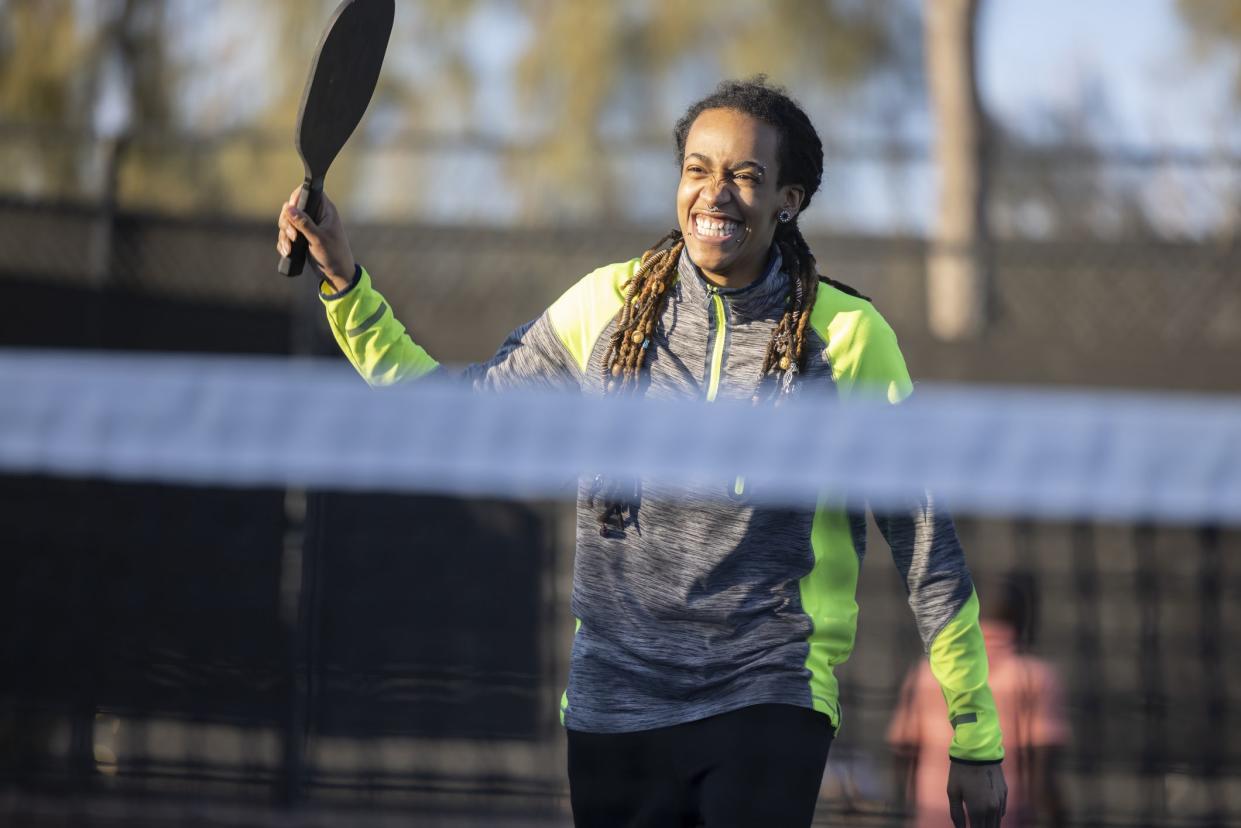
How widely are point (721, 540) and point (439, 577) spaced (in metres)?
3.56

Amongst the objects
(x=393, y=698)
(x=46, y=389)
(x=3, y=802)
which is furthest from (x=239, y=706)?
(x=46, y=389)

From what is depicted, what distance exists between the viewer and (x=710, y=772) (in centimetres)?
256

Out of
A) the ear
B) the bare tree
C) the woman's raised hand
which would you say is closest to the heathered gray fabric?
the ear

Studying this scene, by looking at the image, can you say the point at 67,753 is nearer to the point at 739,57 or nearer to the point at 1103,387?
the point at 1103,387

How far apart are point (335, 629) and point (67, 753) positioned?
166 cm

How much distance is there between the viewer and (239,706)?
509 centimetres

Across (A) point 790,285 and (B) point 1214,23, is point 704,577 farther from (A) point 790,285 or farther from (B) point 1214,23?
(B) point 1214,23

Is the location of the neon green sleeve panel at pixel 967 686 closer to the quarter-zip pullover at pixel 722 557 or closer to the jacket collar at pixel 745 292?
the quarter-zip pullover at pixel 722 557

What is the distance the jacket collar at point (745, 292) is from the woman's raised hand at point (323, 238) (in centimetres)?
53

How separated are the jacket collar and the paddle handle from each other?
588mm

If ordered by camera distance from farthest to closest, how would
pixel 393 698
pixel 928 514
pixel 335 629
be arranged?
pixel 335 629 → pixel 393 698 → pixel 928 514

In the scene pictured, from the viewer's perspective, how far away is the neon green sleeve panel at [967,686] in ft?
8.88

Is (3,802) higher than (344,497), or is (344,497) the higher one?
(344,497)

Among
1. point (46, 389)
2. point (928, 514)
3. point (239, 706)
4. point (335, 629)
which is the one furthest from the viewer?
point (335, 629)
